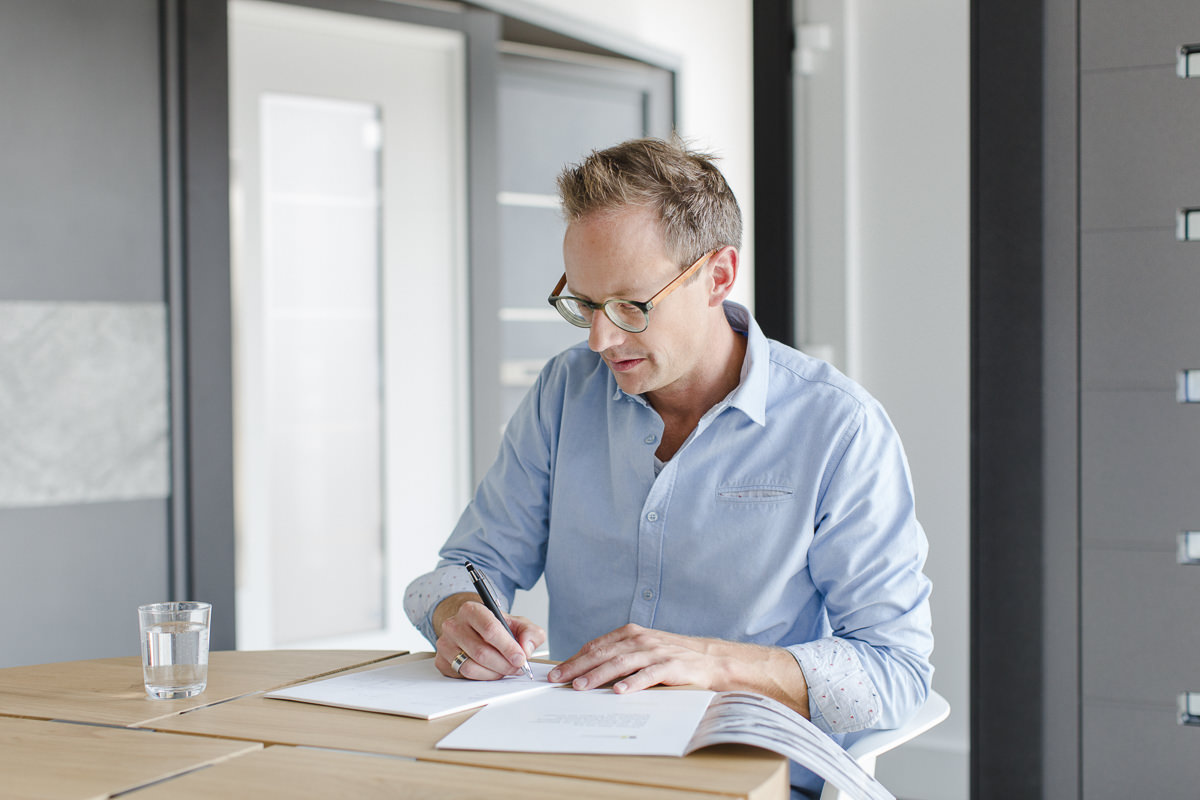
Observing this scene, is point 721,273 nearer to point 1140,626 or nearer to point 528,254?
point 1140,626

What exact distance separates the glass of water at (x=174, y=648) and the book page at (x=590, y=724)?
1.12 feet

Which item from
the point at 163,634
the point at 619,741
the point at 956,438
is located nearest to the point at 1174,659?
the point at 956,438

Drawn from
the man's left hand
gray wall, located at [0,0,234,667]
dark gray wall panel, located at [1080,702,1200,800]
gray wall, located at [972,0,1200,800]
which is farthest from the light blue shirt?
gray wall, located at [0,0,234,667]

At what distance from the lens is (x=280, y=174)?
10.5ft

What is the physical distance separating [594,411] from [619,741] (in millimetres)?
729

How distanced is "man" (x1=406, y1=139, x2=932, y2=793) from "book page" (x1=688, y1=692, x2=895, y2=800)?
0.21 meters

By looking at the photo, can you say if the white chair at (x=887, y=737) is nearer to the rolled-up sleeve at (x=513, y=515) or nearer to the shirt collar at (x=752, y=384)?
the shirt collar at (x=752, y=384)

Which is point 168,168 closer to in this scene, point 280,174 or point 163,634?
point 280,174

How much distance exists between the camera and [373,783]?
90 centimetres

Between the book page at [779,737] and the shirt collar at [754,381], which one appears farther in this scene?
the shirt collar at [754,381]

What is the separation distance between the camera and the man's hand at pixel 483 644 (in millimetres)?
1244

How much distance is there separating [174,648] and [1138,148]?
5.90ft

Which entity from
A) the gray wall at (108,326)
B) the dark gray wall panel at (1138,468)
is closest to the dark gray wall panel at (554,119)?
the gray wall at (108,326)

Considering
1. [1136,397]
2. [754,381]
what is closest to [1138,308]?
[1136,397]
